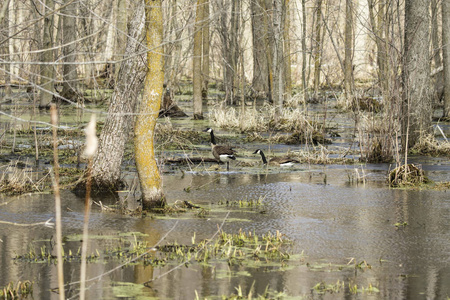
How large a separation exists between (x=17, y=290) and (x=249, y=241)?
265cm

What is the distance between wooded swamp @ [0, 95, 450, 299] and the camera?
5.84 meters

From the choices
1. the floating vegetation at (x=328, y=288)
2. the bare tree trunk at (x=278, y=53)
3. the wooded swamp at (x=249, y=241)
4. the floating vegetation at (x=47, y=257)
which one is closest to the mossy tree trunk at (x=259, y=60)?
the bare tree trunk at (x=278, y=53)

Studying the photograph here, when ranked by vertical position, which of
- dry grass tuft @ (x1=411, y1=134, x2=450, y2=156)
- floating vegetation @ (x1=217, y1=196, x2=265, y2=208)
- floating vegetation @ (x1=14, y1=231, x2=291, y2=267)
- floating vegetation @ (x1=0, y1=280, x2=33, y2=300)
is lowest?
floating vegetation @ (x1=0, y1=280, x2=33, y2=300)

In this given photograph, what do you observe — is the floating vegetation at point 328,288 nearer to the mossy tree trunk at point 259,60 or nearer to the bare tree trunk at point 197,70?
the bare tree trunk at point 197,70

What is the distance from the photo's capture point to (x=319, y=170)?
13656mm

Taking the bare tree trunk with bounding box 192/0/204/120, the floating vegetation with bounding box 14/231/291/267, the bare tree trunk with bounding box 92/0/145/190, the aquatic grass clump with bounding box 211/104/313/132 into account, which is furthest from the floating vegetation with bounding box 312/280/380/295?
the bare tree trunk with bounding box 192/0/204/120

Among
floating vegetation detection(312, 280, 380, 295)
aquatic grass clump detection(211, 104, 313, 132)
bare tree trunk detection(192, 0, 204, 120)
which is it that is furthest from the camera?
bare tree trunk detection(192, 0, 204, 120)

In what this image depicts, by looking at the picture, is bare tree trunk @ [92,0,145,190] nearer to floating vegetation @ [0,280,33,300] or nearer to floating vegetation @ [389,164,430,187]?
floating vegetation @ [0,280,33,300]

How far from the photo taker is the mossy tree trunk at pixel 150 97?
8.12 metres

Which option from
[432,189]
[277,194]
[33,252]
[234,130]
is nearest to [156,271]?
[33,252]

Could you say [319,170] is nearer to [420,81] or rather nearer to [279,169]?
[279,169]

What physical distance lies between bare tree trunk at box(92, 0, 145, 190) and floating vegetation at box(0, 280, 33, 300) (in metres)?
4.13

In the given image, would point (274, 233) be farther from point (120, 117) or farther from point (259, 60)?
point (259, 60)

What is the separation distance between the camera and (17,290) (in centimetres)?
554
